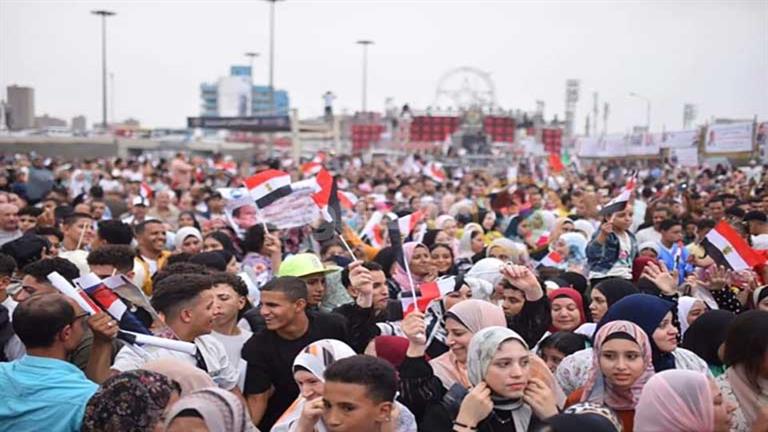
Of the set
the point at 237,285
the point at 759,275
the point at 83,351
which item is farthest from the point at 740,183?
the point at 83,351

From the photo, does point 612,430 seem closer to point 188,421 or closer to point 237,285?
point 188,421

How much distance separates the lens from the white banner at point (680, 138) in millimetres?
28203

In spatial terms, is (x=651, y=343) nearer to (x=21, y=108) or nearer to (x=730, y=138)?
(x=730, y=138)

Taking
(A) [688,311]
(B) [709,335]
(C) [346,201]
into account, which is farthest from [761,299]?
(C) [346,201]

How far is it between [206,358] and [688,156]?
2366 cm

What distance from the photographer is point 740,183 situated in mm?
18797

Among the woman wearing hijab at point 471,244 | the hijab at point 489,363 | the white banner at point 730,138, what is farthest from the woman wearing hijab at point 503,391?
the white banner at point 730,138

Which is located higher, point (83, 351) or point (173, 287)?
point (173, 287)

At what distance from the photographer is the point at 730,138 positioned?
25.3 meters

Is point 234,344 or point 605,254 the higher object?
point 605,254

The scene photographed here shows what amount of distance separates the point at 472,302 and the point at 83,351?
6.67 feet

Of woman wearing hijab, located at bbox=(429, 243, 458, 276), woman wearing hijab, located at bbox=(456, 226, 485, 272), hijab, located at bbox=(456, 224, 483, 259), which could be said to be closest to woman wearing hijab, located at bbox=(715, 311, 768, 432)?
woman wearing hijab, located at bbox=(429, 243, 458, 276)

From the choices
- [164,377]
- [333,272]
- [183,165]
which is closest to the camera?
[164,377]

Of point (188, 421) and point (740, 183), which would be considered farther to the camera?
point (740, 183)
